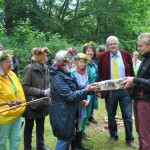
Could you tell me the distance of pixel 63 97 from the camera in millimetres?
3602

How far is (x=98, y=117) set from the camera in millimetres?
7453

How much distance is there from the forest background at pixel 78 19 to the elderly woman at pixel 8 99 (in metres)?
9.68

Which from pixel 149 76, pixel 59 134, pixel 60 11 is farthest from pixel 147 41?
pixel 60 11

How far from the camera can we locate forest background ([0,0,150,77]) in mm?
15406

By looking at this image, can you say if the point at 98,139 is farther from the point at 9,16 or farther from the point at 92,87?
the point at 9,16

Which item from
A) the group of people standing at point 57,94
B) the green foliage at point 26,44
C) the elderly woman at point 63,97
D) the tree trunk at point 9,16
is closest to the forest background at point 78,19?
the tree trunk at point 9,16

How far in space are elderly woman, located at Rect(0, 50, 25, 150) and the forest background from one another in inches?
381

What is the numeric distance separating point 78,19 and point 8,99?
52.0 feet

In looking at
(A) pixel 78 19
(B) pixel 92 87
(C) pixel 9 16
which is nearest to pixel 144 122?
(B) pixel 92 87

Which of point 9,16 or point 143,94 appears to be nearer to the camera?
point 143,94

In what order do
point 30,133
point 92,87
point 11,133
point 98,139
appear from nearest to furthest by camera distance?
1. point 92,87
2. point 11,133
3. point 30,133
4. point 98,139

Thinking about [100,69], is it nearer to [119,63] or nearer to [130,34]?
[119,63]

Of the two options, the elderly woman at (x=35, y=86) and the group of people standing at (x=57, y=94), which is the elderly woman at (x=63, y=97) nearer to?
the group of people standing at (x=57, y=94)

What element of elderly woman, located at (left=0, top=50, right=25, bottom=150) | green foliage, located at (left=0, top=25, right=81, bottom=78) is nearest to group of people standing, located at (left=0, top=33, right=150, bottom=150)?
elderly woman, located at (left=0, top=50, right=25, bottom=150)
